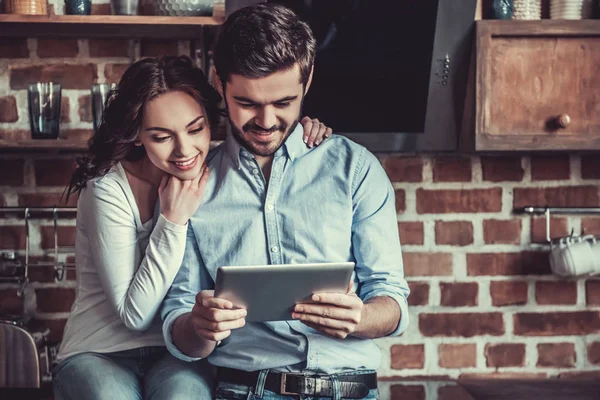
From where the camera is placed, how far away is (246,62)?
1.40 m

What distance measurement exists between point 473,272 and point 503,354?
9.8 inches

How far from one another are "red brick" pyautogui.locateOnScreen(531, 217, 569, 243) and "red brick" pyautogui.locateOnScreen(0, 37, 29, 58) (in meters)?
1.46

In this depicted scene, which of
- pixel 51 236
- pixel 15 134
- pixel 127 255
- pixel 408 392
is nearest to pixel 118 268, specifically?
pixel 127 255

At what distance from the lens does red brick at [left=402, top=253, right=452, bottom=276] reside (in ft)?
6.79

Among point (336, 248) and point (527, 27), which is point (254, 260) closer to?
point (336, 248)

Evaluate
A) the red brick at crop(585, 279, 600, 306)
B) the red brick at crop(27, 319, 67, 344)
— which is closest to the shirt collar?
the red brick at crop(27, 319, 67, 344)

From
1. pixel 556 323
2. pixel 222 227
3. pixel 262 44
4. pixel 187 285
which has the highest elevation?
pixel 262 44

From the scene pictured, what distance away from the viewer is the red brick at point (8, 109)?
1.99m

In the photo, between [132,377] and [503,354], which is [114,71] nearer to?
[132,377]

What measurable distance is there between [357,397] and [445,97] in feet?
2.77

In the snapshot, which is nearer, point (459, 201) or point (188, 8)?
point (188, 8)

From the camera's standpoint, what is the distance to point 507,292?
2.09 meters

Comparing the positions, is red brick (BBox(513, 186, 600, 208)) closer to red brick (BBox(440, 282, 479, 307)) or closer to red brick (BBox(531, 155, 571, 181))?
red brick (BBox(531, 155, 571, 181))

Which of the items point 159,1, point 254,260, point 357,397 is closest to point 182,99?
point 254,260
